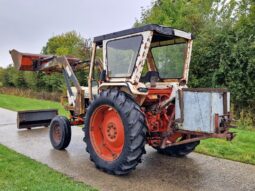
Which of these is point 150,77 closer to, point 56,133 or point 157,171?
point 157,171

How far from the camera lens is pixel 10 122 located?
1009cm

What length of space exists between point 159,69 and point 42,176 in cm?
282

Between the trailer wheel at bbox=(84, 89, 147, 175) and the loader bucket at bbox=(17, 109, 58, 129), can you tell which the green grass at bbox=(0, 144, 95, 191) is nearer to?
the trailer wheel at bbox=(84, 89, 147, 175)

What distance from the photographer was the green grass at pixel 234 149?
18.8 ft

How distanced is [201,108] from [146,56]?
1.14m

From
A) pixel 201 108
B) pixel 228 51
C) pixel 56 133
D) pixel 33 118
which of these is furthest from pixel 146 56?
pixel 228 51

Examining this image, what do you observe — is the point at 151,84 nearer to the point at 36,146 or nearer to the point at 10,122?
the point at 36,146

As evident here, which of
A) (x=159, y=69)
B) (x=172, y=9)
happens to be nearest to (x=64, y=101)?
(x=159, y=69)

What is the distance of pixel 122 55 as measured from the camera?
4984mm

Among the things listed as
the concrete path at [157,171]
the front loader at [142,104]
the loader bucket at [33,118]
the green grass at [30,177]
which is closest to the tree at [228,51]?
the front loader at [142,104]

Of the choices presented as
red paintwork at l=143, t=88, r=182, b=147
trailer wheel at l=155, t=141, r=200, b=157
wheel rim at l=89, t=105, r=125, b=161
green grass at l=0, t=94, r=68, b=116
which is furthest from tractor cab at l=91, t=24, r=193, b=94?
green grass at l=0, t=94, r=68, b=116

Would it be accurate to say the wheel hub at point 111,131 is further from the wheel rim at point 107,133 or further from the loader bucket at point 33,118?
the loader bucket at point 33,118

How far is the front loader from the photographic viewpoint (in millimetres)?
4328

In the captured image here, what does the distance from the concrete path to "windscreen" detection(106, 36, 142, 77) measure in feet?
5.19
